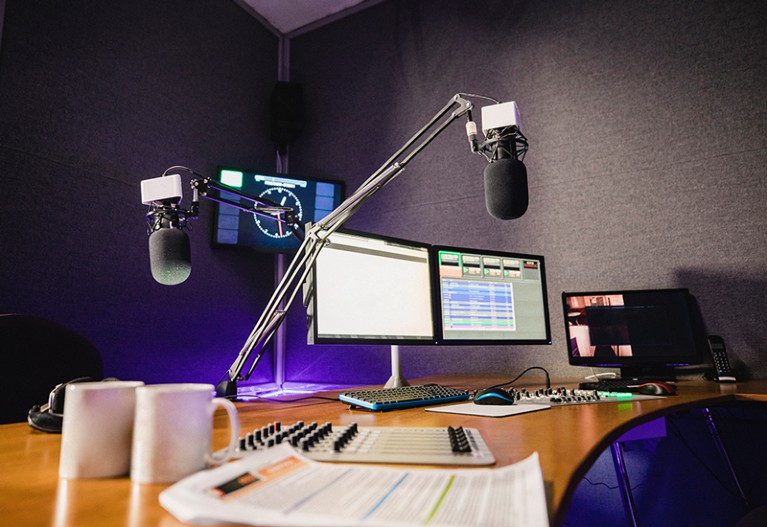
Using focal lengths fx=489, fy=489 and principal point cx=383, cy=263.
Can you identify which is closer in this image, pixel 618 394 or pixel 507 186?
pixel 507 186

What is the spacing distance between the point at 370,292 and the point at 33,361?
0.83m

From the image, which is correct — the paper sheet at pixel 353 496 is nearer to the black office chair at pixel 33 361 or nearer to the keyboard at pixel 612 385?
the keyboard at pixel 612 385

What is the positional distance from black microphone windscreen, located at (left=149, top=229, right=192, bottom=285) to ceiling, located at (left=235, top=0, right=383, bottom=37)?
1784mm

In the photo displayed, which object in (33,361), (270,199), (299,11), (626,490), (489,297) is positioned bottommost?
(626,490)

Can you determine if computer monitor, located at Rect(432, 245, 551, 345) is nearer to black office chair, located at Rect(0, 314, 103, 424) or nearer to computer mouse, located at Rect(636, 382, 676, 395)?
computer mouse, located at Rect(636, 382, 676, 395)

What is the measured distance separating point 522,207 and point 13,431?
3.31ft

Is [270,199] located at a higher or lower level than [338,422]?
higher

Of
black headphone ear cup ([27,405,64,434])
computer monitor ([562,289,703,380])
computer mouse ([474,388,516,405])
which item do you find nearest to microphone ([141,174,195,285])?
black headphone ear cup ([27,405,64,434])

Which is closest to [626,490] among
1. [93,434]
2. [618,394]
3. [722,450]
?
[722,450]

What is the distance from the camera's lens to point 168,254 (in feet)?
3.36

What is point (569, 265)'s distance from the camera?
71.1 inches

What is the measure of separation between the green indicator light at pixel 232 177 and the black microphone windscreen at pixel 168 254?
3.53 feet

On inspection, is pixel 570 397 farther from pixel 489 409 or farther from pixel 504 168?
pixel 504 168

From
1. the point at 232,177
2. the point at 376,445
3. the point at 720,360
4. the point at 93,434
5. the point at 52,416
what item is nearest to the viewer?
the point at 93,434
